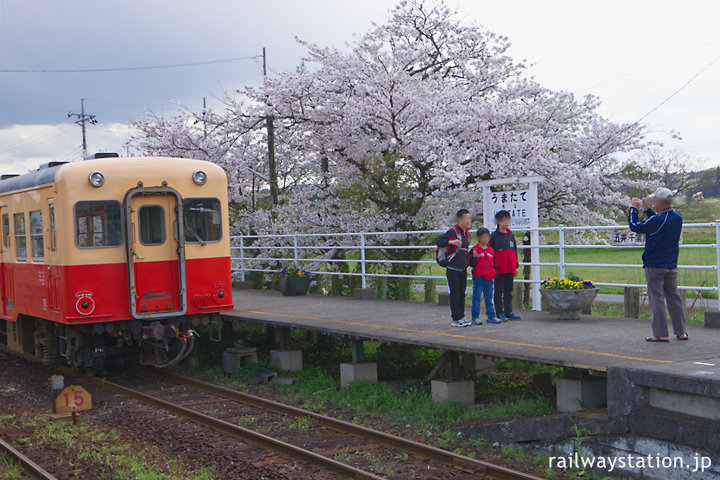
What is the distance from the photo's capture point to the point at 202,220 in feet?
37.0

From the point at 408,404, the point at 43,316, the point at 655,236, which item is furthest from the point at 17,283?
the point at 655,236

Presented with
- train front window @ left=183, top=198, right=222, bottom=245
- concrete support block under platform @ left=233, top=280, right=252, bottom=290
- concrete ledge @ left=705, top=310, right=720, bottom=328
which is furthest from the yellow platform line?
concrete support block under platform @ left=233, top=280, right=252, bottom=290

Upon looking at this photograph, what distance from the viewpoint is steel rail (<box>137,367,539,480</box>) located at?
651 cm

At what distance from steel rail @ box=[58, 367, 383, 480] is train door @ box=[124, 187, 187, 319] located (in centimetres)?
131

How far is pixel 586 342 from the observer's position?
8.35 m

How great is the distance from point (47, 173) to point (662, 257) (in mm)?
8523

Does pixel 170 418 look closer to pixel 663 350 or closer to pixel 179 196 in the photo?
pixel 179 196

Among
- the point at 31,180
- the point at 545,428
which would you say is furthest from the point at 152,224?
the point at 545,428

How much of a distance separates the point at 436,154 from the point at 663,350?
1034 centimetres

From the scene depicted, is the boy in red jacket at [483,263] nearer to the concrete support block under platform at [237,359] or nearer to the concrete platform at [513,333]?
the concrete platform at [513,333]

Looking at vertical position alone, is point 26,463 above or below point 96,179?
below

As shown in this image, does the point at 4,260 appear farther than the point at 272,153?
No

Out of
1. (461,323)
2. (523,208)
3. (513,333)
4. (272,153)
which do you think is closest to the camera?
(513,333)

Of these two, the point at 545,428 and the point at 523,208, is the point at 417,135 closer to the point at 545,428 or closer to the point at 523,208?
the point at 523,208
